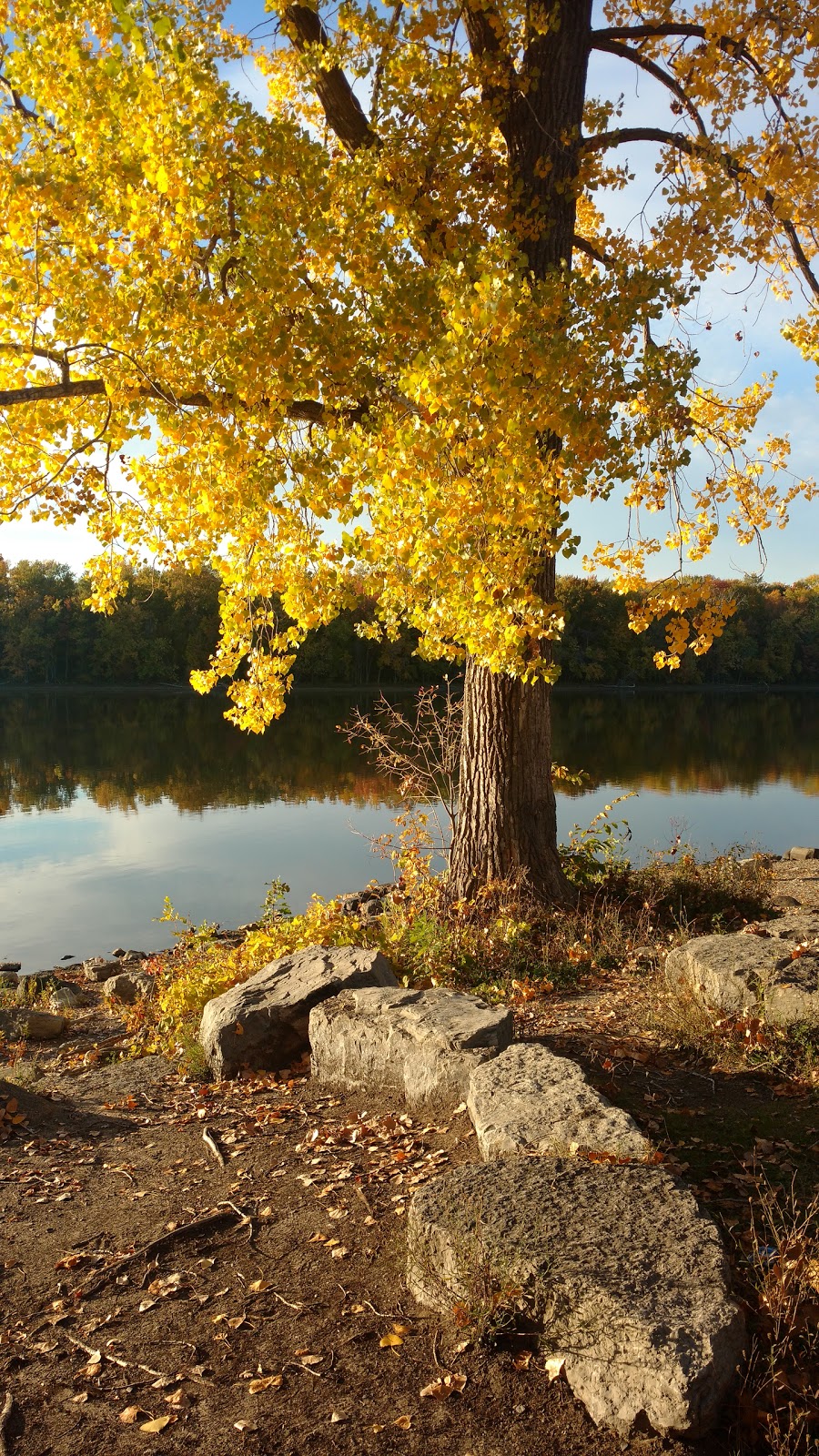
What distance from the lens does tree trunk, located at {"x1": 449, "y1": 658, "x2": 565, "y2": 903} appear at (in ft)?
28.7

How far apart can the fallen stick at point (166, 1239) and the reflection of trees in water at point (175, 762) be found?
564 inches

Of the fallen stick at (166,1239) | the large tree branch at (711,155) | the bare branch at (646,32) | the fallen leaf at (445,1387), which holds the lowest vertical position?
the fallen stick at (166,1239)

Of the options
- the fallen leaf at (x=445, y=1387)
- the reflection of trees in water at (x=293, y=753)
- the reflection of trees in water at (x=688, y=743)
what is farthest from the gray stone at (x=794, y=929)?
the reflection of trees in water at (x=688, y=743)

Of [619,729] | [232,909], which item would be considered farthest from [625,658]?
[232,909]

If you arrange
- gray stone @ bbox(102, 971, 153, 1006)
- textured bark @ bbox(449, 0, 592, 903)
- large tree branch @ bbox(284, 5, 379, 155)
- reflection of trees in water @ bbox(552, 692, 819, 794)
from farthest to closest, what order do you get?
reflection of trees in water @ bbox(552, 692, 819, 794) < gray stone @ bbox(102, 971, 153, 1006) < textured bark @ bbox(449, 0, 592, 903) < large tree branch @ bbox(284, 5, 379, 155)

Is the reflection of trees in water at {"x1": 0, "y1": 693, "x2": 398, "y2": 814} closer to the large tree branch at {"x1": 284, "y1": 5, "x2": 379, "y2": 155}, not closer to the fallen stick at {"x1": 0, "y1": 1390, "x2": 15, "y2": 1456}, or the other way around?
the large tree branch at {"x1": 284, "y1": 5, "x2": 379, "y2": 155}

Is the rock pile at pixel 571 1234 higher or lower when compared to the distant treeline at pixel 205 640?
lower

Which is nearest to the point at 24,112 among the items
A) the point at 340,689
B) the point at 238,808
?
the point at 238,808

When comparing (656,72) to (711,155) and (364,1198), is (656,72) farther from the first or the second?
(364,1198)

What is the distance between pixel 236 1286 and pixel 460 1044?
5.33 feet

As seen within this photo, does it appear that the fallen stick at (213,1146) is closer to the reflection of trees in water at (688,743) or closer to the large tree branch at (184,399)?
the large tree branch at (184,399)

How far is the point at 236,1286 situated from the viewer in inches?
143

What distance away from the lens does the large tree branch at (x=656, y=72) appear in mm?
9102

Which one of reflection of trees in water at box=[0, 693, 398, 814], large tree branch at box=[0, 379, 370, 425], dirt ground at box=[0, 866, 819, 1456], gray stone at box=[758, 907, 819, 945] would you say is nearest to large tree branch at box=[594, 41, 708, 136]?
large tree branch at box=[0, 379, 370, 425]
